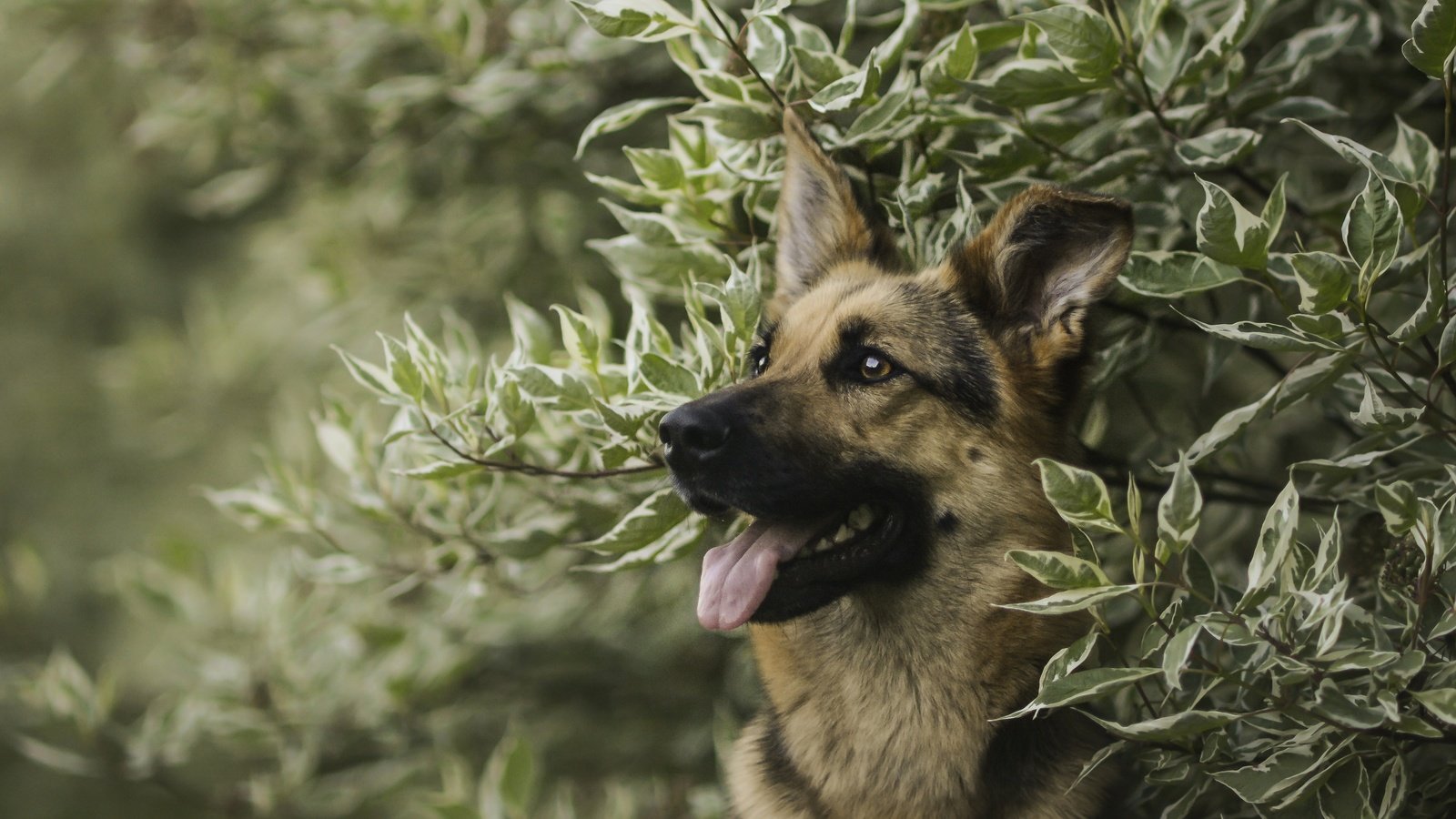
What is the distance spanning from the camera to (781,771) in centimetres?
241

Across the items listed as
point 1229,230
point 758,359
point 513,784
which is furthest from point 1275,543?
point 513,784

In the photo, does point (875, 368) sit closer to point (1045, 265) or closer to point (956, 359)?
point (956, 359)

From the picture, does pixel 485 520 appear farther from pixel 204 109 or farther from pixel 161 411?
pixel 161 411

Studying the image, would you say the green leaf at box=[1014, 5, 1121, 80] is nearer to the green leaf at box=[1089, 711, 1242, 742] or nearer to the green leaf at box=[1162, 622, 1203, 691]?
the green leaf at box=[1162, 622, 1203, 691]

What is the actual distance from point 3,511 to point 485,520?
7.21 metres

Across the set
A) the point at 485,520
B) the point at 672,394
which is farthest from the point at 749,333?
the point at 485,520

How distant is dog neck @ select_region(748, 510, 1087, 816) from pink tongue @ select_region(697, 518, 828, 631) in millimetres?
223

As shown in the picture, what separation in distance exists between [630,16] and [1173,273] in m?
1.07

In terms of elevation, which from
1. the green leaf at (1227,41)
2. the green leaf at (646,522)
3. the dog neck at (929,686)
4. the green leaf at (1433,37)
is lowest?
the dog neck at (929,686)

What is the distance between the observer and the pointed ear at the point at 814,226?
2.43 meters

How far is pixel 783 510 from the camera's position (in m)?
2.12

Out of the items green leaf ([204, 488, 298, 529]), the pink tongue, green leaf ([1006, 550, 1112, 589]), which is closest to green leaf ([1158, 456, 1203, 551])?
green leaf ([1006, 550, 1112, 589])

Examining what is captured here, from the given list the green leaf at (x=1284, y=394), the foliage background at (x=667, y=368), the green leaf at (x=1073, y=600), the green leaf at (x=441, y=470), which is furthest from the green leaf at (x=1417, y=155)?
the green leaf at (x=441, y=470)

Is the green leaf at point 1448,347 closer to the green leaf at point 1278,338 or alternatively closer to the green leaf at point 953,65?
the green leaf at point 1278,338
